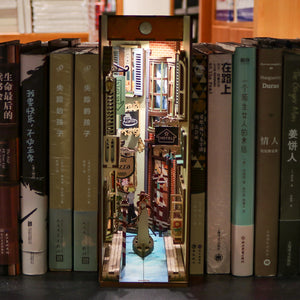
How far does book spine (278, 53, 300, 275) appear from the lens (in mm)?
964

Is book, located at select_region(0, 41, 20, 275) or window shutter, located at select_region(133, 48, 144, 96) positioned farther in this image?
window shutter, located at select_region(133, 48, 144, 96)

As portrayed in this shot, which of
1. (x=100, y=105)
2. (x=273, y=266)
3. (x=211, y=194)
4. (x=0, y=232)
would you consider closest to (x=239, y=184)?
(x=211, y=194)

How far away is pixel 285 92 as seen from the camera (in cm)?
97

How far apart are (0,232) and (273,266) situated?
1.55 feet

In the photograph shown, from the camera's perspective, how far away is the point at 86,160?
1002 millimetres

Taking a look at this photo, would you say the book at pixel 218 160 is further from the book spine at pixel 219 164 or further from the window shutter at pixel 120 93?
the window shutter at pixel 120 93

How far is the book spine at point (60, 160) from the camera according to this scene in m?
0.98

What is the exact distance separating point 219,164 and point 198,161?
1.4 inches

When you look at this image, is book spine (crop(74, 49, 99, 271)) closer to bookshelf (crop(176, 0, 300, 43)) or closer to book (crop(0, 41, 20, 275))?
book (crop(0, 41, 20, 275))

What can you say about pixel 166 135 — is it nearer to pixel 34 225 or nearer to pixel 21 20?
pixel 34 225

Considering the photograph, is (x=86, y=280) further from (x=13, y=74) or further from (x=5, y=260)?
(x=13, y=74)

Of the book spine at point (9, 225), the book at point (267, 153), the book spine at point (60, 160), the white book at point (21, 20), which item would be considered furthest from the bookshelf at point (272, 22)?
the white book at point (21, 20)

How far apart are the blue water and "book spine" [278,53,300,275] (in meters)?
0.20

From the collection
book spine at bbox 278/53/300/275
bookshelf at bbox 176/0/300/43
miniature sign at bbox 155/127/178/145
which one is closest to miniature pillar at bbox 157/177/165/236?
miniature sign at bbox 155/127/178/145
